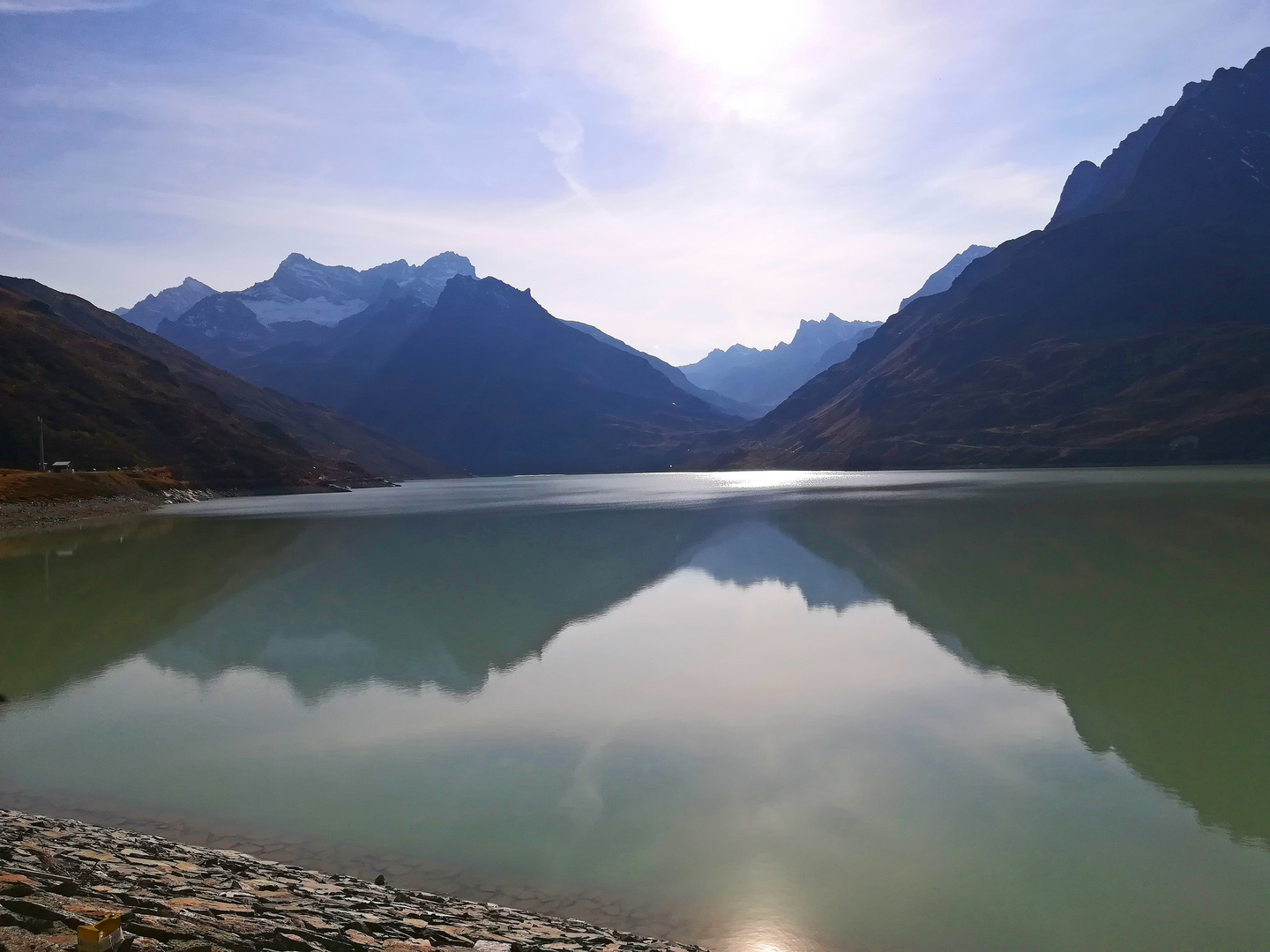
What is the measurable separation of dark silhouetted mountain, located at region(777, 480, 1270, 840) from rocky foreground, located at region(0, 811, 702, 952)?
41.8ft

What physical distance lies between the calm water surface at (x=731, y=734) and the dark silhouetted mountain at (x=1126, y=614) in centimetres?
16

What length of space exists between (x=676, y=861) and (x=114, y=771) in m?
13.1

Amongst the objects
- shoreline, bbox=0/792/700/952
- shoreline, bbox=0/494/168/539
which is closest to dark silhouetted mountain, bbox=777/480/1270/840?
shoreline, bbox=0/792/700/952

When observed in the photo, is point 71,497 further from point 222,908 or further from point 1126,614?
point 1126,614

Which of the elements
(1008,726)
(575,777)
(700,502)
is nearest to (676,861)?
(575,777)

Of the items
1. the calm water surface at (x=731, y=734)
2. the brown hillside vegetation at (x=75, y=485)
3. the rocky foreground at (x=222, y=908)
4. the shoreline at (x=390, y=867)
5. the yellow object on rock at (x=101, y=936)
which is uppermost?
the brown hillside vegetation at (x=75, y=485)

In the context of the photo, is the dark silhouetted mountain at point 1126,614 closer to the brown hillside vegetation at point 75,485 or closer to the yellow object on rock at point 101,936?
the yellow object on rock at point 101,936

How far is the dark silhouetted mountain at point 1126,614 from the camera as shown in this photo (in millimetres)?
16078

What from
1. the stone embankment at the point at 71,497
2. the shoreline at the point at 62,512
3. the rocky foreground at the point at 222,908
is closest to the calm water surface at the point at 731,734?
the rocky foreground at the point at 222,908

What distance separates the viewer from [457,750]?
1745 centimetres

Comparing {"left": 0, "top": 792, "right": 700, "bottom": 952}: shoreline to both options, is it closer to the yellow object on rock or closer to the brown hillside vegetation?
the yellow object on rock

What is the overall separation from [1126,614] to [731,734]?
2031cm

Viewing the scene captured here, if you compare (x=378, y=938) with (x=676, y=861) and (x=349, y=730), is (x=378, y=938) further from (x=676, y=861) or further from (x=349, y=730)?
(x=349, y=730)

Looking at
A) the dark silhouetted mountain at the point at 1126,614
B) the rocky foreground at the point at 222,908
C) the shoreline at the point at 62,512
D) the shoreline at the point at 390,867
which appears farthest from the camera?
the shoreline at the point at 62,512
